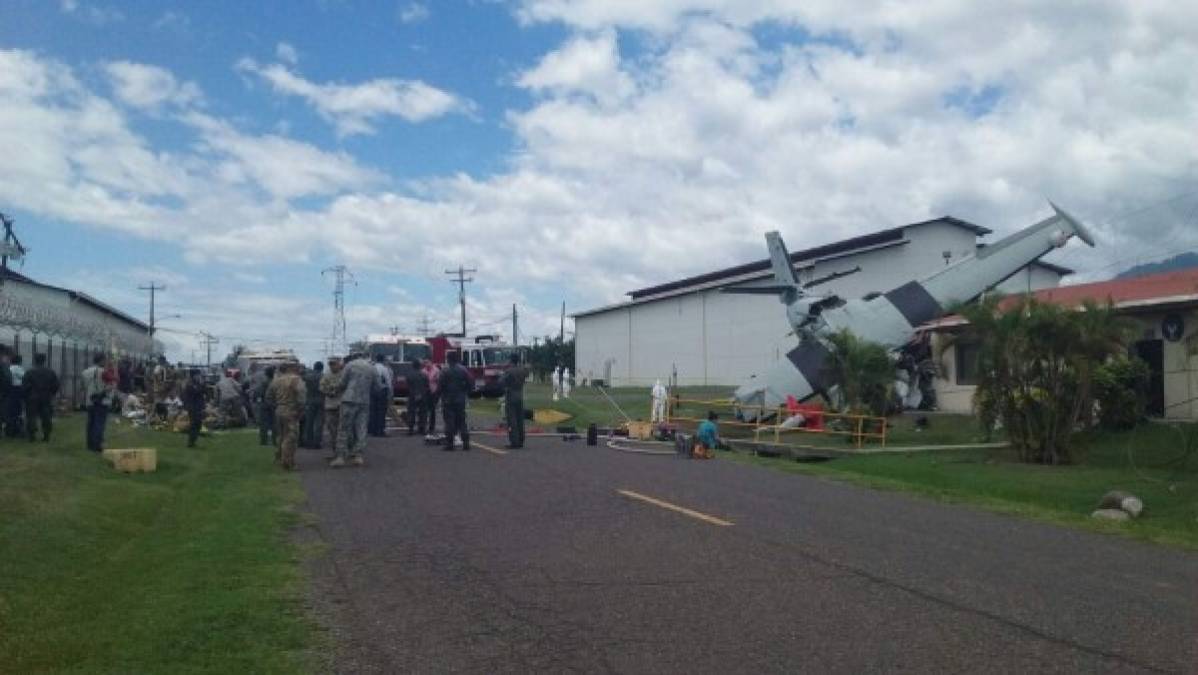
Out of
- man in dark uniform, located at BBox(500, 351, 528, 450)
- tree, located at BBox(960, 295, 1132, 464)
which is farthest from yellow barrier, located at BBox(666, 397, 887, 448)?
man in dark uniform, located at BBox(500, 351, 528, 450)

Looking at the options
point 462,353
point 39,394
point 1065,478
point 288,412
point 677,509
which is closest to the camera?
point 677,509

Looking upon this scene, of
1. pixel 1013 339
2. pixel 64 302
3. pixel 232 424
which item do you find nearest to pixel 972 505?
pixel 1013 339

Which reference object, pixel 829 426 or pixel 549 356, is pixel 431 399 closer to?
pixel 829 426

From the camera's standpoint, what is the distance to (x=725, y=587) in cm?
806

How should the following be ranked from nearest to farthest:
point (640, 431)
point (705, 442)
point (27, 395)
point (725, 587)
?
point (725, 587)
point (27, 395)
point (705, 442)
point (640, 431)

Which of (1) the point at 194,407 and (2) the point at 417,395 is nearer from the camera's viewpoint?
Answer: (1) the point at 194,407

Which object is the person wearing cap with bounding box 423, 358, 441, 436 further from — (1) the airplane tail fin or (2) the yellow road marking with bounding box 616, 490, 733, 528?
(1) the airplane tail fin

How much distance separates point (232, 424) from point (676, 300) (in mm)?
A: 42755

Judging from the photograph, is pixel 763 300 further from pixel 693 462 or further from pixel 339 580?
pixel 339 580

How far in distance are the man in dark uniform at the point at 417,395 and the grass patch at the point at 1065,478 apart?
727 centimetres

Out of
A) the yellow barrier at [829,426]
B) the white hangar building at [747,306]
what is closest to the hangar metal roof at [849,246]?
the white hangar building at [747,306]

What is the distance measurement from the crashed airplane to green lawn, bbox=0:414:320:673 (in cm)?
1844

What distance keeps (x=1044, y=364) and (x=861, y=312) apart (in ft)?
39.2

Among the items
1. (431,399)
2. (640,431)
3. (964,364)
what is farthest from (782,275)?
(431,399)
